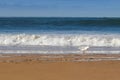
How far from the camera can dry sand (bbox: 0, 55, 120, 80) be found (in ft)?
29.0

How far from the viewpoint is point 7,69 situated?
973 centimetres

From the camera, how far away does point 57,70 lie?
31.7ft

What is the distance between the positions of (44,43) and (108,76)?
9.70 m

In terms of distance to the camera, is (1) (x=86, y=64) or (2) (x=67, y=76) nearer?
(2) (x=67, y=76)

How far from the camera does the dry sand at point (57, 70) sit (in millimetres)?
8836

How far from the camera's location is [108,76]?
8.94 m

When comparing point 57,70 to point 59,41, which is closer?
point 57,70

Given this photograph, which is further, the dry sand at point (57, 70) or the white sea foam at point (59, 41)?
the white sea foam at point (59, 41)

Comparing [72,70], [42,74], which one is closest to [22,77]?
[42,74]

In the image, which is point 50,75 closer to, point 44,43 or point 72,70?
point 72,70

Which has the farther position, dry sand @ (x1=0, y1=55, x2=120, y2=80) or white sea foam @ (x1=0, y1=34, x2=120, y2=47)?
white sea foam @ (x1=0, y1=34, x2=120, y2=47)

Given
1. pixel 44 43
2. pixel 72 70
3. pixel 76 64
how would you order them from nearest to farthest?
pixel 72 70 < pixel 76 64 < pixel 44 43

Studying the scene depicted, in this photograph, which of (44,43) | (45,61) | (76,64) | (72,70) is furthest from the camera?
(44,43)

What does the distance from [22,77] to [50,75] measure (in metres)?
0.55
